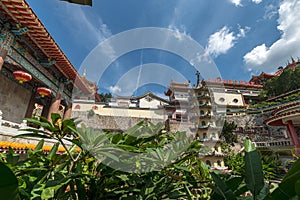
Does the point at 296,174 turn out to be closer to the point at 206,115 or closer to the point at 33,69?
the point at 33,69

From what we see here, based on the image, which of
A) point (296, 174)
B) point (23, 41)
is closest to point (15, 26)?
point (23, 41)

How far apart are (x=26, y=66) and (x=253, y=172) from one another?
15.8ft

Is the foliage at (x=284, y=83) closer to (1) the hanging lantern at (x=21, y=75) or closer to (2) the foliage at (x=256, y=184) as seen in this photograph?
(2) the foliage at (x=256, y=184)

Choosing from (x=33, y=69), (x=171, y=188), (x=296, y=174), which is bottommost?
(x=171, y=188)

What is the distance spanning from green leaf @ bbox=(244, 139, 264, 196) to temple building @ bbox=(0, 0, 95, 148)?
1.73 m

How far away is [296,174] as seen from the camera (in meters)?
0.22

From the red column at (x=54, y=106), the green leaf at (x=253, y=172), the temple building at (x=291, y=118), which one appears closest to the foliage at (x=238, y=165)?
the green leaf at (x=253, y=172)

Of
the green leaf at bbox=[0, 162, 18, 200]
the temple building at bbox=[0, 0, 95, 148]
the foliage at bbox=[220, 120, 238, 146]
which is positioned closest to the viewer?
the green leaf at bbox=[0, 162, 18, 200]

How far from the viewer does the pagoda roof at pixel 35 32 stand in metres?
2.63

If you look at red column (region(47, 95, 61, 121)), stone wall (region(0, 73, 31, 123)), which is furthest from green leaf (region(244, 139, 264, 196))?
stone wall (region(0, 73, 31, 123))

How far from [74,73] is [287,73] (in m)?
16.4

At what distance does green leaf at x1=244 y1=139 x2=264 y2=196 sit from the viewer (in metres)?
0.29

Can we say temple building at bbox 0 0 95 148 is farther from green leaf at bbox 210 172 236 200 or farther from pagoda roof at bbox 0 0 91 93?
green leaf at bbox 210 172 236 200

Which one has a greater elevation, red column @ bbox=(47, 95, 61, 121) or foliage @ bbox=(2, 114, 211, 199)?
red column @ bbox=(47, 95, 61, 121)
